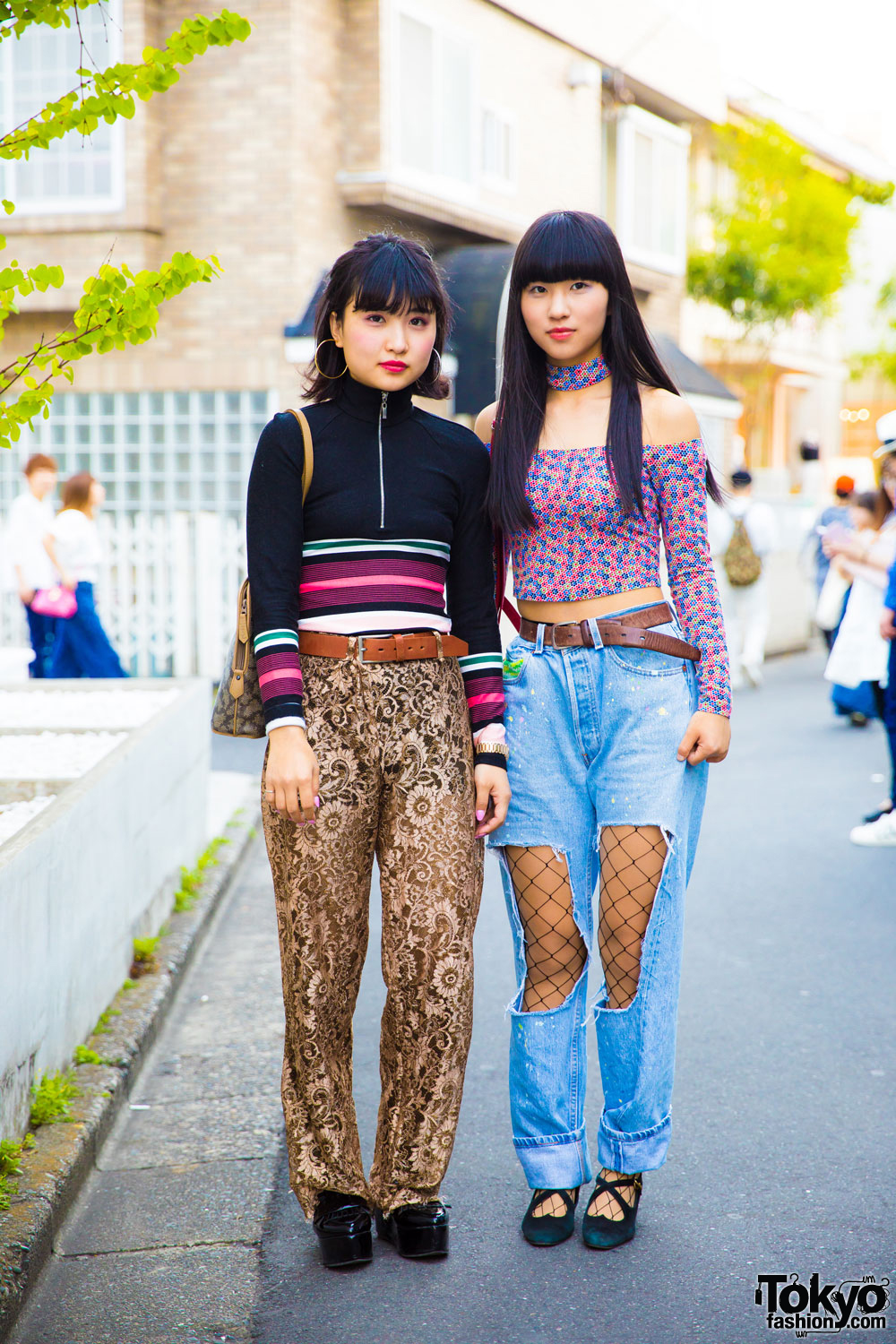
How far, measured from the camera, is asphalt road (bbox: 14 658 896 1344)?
2.79 meters

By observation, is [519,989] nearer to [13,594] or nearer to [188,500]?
[13,594]

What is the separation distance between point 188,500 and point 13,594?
85.3 inches

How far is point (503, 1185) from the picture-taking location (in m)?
3.41

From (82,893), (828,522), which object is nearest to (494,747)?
(82,893)

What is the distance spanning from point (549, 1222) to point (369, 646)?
51.4 inches

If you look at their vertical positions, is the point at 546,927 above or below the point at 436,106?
below

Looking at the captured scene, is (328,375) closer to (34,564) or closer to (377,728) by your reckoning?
(377,728)

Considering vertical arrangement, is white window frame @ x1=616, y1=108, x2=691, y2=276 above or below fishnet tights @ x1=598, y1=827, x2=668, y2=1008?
above

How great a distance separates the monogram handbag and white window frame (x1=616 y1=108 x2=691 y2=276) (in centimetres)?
1658

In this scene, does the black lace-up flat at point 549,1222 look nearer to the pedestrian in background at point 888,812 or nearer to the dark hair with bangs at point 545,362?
the dark hair with bangs at point 545,362

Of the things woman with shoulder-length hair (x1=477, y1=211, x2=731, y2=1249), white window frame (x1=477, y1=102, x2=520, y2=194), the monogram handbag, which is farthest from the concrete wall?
white window frame (x1=477, y1=102, x2=520, y2=194)

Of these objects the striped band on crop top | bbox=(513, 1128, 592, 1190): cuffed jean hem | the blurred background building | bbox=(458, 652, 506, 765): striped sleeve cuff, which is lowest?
bbox=(513, 1128, 592, 1190): cuffed jean hem

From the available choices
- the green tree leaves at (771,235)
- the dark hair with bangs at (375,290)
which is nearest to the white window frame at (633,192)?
the green tree leaves at (771,235)

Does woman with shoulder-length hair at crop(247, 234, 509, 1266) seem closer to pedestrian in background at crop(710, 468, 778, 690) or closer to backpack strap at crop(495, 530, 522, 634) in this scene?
backpack strap at crop(495, 530, 522, 634)
